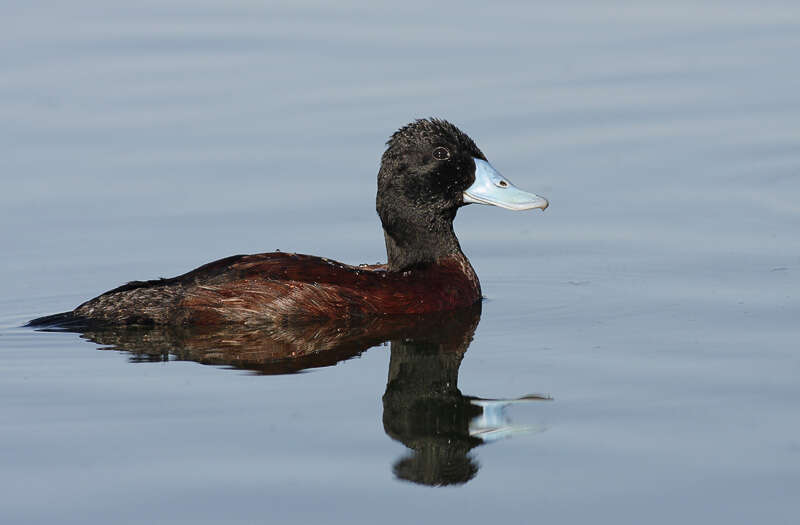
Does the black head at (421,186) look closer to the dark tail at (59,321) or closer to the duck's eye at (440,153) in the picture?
the duck's eye at (440,153)

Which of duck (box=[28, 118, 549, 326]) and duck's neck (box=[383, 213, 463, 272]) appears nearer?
duck (box=[28, 118, 549, 326])

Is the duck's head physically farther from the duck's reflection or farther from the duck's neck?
the duck's reflection

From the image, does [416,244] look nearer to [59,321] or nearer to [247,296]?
[247,296]

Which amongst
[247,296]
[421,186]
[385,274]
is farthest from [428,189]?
[247,296]

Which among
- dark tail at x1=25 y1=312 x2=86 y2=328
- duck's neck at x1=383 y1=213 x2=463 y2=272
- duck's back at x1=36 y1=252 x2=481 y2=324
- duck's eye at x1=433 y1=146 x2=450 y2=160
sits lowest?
dark tail at x1=25 y1=312 x2=86 y2=328

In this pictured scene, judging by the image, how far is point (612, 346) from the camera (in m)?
8.49

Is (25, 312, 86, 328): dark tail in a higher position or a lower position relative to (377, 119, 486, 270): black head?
lower

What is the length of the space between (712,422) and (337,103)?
299 inches

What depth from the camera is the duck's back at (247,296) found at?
9125mm

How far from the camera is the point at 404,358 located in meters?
8.59

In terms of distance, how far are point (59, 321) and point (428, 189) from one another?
274 centimetres

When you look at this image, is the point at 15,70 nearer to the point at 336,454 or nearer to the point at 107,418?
the point at 107,418

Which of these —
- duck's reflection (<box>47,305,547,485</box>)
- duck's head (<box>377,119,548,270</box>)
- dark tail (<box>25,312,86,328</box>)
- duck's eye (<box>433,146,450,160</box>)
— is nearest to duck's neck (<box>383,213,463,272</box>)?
duck's head (<box>377,119,548,270</box>)

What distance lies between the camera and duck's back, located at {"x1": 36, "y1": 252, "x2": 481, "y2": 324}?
29.9ft
